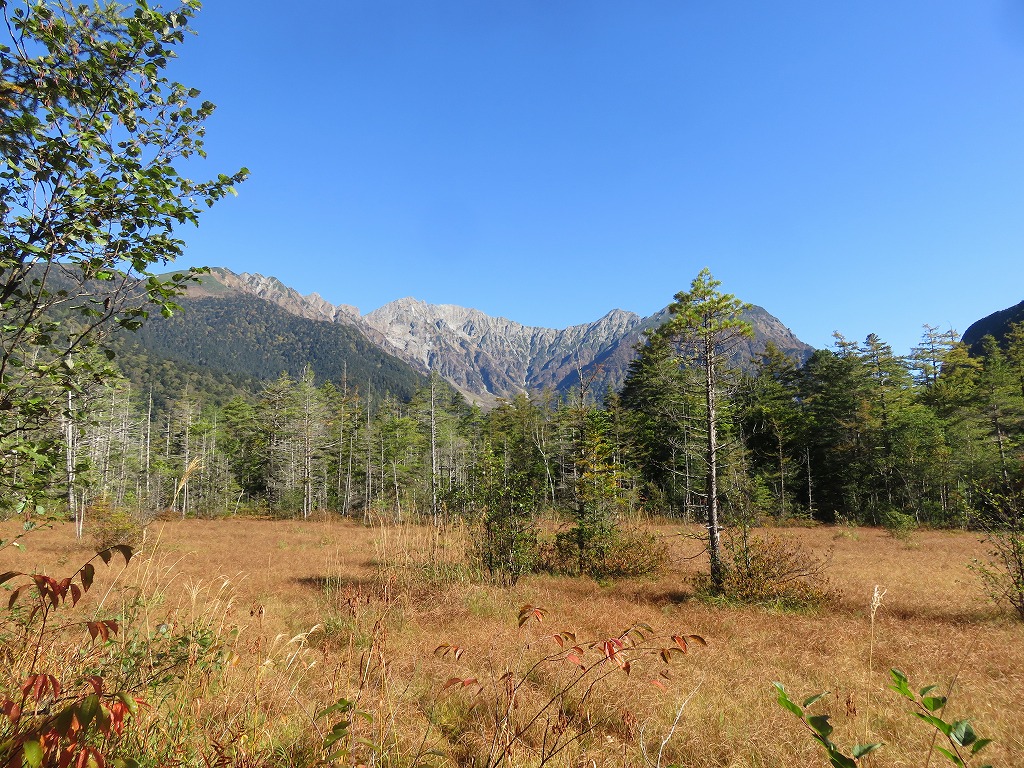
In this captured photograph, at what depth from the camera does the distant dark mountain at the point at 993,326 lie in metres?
76.8

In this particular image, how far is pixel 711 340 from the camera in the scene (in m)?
11.1

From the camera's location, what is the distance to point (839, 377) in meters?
33.7

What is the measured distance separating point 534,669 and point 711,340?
29.3 feet

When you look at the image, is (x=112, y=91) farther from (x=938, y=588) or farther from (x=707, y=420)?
(x=938, y=588)

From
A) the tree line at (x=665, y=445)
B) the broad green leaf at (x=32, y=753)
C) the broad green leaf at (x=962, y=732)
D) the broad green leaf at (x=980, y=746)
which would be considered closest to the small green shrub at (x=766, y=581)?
the tree line at (x=665, y=445)


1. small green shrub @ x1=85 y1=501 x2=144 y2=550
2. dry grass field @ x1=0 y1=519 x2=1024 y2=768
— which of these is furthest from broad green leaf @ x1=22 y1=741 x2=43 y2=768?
small green shrub @ x1=85 y1=501 x2=144 y2=550

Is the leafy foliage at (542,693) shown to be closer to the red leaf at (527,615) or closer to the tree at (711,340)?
the red leaf at (527,615)

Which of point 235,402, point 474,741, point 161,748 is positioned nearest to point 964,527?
point 474,741

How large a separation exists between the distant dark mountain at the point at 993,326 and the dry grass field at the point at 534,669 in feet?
314

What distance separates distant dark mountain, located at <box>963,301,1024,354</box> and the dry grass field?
95.8 meters

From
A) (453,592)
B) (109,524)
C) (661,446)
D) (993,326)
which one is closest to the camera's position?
(453,592)

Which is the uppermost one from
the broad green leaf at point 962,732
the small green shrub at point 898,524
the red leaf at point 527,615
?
the broad green leaf at point 962,732

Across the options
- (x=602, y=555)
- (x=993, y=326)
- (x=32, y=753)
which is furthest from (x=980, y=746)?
(x=993, y=326)

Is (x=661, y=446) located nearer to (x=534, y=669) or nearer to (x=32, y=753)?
(x=534, y=669)
